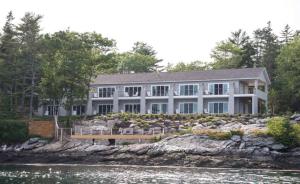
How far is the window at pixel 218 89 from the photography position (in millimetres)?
62656

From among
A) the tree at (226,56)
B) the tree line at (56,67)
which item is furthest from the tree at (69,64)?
the tree at (226,56)

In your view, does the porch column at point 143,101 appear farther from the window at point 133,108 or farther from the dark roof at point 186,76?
the dark roof at point 186,76

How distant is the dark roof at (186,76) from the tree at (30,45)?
31.8 ft

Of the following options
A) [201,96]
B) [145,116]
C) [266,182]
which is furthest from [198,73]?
[266,182]

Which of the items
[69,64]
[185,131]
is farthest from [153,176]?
[69,64]

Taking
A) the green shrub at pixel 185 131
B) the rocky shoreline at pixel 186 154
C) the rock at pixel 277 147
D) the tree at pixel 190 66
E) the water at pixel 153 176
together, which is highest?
the tree at pixel 190 66

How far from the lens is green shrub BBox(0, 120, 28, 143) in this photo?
181 ft

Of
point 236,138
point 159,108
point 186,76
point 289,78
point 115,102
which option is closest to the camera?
point 236,138

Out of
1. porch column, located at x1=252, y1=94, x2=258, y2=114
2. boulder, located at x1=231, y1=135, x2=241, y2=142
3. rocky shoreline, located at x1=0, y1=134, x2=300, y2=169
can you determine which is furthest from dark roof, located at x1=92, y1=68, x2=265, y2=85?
rocky shoreline, located at x1=0, y1=134, x2=300, y2=169

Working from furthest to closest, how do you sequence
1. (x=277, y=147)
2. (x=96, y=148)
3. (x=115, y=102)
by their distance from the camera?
(x=115, y=102) < (x=96, y=148) < (x=277, y=147)

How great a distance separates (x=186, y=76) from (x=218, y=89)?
5.03 meters

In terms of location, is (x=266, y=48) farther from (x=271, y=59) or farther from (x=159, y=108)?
(x=159, y=108)

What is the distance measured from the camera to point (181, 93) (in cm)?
6506

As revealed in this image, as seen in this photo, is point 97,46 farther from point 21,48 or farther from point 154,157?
point 154,157
